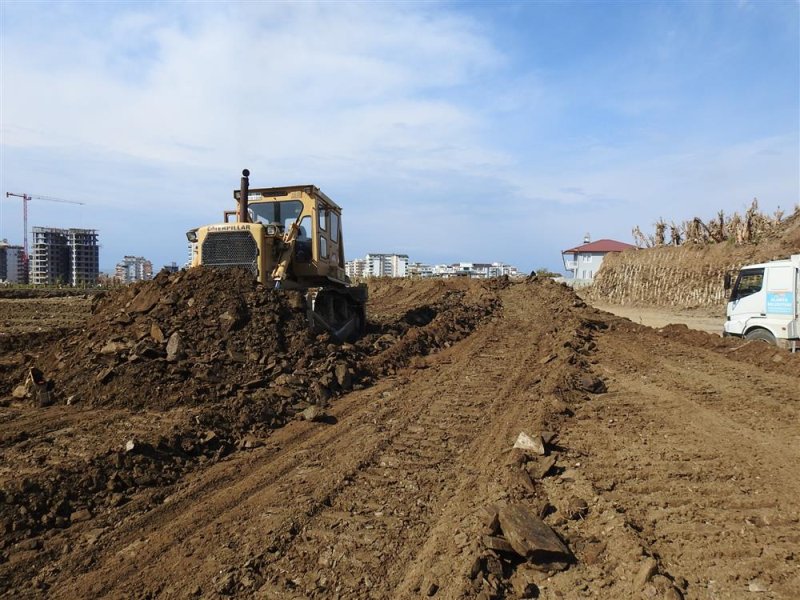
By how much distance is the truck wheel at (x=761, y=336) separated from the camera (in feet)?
36.8

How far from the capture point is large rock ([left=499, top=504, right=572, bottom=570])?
3479mm

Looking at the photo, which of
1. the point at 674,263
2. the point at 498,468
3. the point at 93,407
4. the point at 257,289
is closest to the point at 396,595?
the point at 498,468

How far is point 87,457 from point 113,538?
1406 millimetres

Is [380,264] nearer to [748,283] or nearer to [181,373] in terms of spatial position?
[748,283]

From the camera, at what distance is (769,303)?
11.2m

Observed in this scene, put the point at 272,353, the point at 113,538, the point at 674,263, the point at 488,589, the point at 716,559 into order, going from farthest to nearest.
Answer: the point at 674,263 → the point at 272,353 → the point at 113,538 → the point at 716,559 → the point at 488,589

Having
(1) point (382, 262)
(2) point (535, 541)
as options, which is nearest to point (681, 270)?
(2) point (535, 541)

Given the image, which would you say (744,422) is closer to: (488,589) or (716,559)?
(716,559)

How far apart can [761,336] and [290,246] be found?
34.1ft

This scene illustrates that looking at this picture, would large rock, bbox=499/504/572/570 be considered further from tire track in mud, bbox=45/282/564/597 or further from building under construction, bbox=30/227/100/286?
building under construction, bbox=30/227/100/286

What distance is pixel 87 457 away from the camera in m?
4.99

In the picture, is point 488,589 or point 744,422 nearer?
point 488,589

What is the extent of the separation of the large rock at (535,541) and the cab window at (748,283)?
34.4ft

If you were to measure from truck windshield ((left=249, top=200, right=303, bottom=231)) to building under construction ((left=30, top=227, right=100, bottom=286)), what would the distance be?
1897 inches
